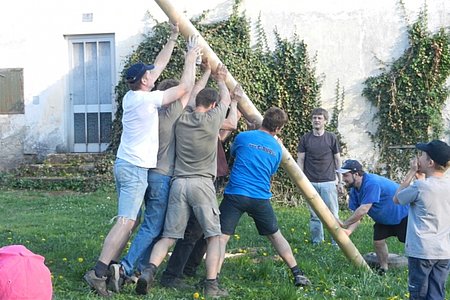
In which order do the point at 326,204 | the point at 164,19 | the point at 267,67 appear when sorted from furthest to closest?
the point at 164,19
the point at 267,67
the point at 326,204

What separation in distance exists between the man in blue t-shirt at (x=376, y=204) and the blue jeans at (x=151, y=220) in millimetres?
1945

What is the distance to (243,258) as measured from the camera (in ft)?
24.3

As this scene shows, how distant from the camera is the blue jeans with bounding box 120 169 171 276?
6219 millimetres

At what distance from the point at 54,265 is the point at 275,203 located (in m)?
6.86

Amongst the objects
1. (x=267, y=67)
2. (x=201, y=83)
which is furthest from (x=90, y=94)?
(x=201, y=83)

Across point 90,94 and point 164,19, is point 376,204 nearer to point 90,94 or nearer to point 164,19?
point 164,19

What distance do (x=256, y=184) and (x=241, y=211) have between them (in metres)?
0.30

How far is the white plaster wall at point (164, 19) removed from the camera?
13984 millimetres

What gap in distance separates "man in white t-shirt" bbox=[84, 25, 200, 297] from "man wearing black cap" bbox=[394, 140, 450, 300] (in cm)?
226

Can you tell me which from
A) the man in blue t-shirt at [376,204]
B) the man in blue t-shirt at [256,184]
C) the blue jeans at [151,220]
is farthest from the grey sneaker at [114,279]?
the man in blue t-shirt at [376,204]

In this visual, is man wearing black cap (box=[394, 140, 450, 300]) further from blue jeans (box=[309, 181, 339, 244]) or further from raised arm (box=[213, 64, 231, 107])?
blue jeans (box=[309, 181, 339, 244])

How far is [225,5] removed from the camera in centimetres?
1449

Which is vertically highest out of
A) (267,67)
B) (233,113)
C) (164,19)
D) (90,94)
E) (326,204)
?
(164,19)

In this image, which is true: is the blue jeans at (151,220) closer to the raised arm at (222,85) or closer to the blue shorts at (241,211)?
the blue shorts at (241,211)
